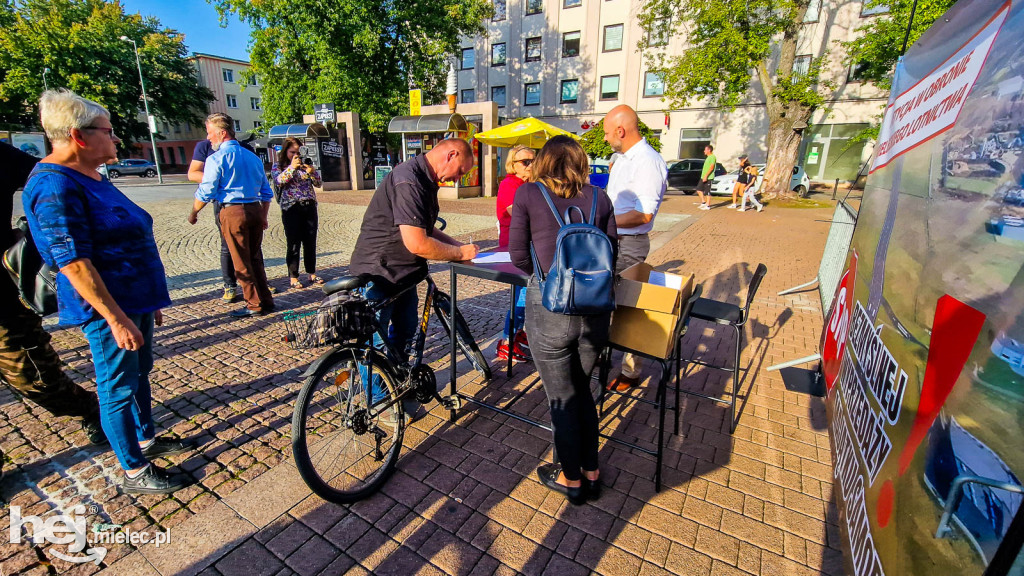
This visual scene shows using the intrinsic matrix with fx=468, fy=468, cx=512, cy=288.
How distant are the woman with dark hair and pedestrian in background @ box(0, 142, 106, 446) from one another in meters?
2.61

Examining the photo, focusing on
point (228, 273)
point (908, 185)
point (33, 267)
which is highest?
point (908, 185)

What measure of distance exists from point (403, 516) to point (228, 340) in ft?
9.78

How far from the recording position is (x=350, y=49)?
22219mm

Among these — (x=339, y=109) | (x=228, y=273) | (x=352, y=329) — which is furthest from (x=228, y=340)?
(x=339, y=109)

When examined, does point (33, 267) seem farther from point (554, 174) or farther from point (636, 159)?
point (636, 159)

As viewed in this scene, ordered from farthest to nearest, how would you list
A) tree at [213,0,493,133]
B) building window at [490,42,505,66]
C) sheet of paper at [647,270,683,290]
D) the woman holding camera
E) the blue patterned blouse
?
building window at [490,42,505,66] < tree at [213,0,493,133] < the woman holding camera < sheet of paper at [647,270,683,290] < the blue patterned blouse

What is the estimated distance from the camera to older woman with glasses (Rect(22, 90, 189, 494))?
1.95 meters

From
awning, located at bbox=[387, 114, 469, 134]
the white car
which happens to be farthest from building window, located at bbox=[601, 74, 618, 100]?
awning, located at bbox=[387, 114, 469, 134]

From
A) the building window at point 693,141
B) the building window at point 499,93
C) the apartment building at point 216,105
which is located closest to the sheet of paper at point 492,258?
the building window at point 693,141

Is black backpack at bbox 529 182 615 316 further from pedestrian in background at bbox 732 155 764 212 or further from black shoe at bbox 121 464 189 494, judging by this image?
pedestrian in background at bbox 732 155 764 212

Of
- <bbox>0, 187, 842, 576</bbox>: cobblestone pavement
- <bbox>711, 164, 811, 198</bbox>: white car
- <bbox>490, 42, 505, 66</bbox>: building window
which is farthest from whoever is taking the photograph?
<bbox>490, 42, 505, 66</bbox>: building window

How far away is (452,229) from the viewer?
1057cm

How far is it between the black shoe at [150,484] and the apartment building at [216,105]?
55599 mm

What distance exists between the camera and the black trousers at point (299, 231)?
18.6ft
